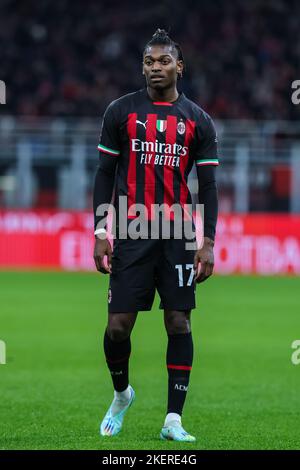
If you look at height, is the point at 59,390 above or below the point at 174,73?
below

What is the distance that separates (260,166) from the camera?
2438 cm

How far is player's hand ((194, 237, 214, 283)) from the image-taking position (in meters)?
6.52

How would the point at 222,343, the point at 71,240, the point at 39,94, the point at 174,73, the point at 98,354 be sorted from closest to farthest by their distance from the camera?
the point at 174,73
the point at 98,354
the point at 222,343
the point at 71,240
the point at 39,94

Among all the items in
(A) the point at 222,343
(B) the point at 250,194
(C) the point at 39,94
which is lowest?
(A) the point at 222,343

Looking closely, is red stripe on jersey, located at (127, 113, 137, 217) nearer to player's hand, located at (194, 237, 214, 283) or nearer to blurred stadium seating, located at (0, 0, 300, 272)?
player's hand, located at (194, 237, 214, 283)

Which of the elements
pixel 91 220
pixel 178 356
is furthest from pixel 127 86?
pixel 178 356

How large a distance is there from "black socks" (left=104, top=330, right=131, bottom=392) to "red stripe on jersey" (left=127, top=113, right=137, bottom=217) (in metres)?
0.77

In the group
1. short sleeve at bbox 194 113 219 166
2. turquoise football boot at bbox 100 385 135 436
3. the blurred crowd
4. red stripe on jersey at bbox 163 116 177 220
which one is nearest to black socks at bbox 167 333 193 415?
turquoise football boot at bbox 100 385 135 436

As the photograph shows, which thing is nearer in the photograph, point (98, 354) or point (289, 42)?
point (98, 354)

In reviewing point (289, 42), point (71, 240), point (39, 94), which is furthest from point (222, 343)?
point (289, 42)

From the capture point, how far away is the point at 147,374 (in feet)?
32.5
